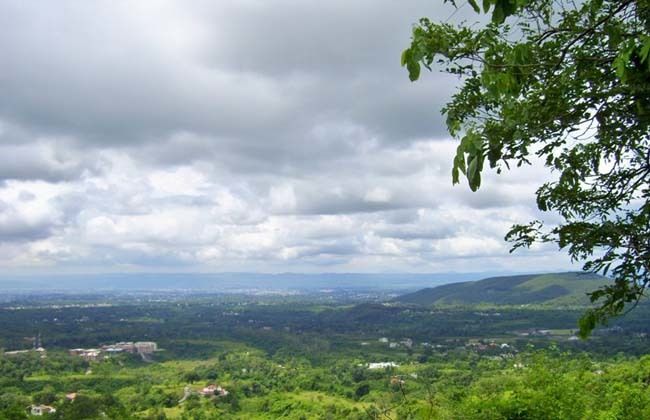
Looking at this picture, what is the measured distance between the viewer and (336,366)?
2923 inches

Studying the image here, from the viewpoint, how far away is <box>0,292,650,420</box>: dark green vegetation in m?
12.1

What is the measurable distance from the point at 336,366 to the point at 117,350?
1822 inches

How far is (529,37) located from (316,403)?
48678 mm

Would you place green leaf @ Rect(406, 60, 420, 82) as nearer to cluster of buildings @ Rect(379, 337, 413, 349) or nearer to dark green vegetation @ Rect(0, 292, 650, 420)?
dark green vegetation @ Rect(0, 292, 650, 420)

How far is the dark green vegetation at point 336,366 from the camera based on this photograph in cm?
1205

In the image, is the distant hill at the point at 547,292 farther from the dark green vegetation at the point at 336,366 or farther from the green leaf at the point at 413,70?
the green leaf at the point at 413,70

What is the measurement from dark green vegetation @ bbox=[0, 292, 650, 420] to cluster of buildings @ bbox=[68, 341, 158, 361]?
2.64 meters

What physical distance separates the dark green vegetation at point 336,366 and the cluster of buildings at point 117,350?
104 inches

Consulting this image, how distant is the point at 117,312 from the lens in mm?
173500

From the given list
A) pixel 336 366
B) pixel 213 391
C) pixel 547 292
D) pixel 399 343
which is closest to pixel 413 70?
pixel 213 391

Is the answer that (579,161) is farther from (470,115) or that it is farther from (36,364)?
(36,364)

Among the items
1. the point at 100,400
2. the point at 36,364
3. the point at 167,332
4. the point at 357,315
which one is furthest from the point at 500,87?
the point at 357,315

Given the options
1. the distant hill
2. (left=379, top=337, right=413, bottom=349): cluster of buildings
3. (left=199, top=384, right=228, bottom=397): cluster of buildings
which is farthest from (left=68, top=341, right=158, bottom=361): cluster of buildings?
the distant hill

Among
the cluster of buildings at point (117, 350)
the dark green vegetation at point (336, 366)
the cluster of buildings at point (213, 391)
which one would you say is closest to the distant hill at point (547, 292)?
the dark green vegetation at point (336, 366)
